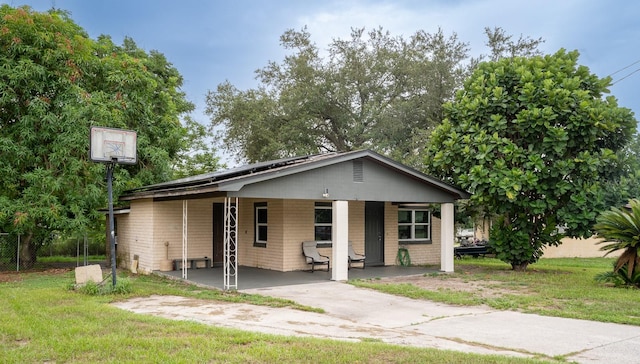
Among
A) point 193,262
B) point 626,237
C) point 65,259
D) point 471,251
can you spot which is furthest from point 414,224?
point 65,259

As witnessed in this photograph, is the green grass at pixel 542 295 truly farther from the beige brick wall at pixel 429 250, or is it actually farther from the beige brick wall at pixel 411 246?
the beige brick wall at pixel 429 250

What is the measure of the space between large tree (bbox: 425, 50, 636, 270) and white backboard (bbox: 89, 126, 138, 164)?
9377mm

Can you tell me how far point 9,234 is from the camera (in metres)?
16.6

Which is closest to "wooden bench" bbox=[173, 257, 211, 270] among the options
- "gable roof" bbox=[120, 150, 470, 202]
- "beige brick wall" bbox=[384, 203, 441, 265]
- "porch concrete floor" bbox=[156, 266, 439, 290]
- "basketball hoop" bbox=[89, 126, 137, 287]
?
"porch concrete floor" bbox=[156, 266, 439, 290]

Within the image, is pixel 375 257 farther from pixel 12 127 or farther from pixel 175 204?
pixel 12 127

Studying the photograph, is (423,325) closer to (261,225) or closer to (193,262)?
(261,225)

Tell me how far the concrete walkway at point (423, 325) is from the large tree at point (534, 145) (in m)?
6.32

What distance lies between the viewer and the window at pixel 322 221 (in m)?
15.8

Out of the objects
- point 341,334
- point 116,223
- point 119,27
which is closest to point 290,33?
point 119,27

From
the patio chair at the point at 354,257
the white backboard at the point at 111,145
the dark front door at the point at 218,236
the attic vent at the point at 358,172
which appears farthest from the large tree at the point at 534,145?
the white backboard at the point at 111,145

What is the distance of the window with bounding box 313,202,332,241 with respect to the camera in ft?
51.9

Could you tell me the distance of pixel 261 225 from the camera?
1606cm

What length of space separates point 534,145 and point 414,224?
202 inches

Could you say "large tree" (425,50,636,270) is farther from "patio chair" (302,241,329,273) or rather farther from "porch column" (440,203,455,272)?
"patio chair" (302,241,329,273)
